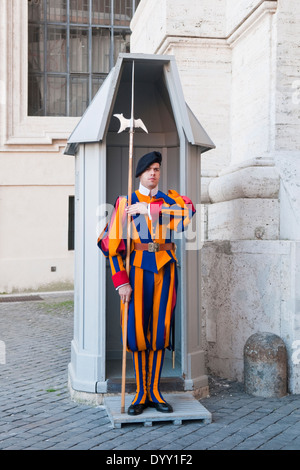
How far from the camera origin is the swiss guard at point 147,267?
4418 mm

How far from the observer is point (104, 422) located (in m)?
4.43

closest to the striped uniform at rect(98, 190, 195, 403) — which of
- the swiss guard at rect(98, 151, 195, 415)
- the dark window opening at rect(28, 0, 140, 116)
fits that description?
the swiss guard at rect(98, 151, 195, 415)

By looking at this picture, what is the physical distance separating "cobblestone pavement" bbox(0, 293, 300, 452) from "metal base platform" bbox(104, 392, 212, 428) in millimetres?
45

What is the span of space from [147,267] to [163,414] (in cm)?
99

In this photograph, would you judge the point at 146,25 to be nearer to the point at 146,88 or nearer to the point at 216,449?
the point at 146,88

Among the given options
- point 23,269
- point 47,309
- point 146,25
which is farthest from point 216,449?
point 23,269

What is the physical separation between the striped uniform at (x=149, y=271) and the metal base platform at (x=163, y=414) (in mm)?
185

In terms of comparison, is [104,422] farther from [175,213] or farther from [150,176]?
[150,176]

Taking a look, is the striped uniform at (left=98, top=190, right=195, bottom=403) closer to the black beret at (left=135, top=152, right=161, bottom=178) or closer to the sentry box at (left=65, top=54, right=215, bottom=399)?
the black beret at (left=135, top=152, right=161, bottom=178)

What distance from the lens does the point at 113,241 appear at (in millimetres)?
4398

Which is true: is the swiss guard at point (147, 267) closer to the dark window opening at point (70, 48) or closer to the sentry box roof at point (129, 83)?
the sentry box roof at point (129, 83)

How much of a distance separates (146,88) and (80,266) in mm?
1761

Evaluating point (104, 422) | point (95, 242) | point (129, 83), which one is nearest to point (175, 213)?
point (95, 242)

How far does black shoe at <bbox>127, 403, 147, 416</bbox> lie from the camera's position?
4.37m
